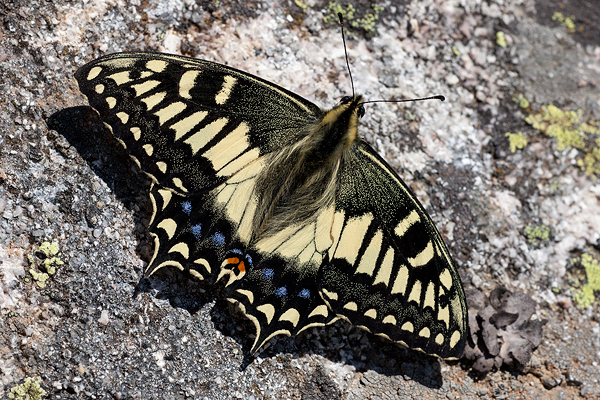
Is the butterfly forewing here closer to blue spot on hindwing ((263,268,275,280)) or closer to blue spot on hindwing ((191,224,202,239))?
blue spot on hindwing ((191,224,202,239))

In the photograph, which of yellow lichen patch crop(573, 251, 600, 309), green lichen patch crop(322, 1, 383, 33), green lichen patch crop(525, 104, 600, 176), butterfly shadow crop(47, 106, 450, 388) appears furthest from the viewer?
green lichen patch crop(525, 104, 600, 176)

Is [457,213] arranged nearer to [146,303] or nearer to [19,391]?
[146,303]

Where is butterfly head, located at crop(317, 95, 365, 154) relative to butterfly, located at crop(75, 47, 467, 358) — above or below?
above

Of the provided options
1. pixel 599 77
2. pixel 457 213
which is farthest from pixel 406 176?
pixel 599 77

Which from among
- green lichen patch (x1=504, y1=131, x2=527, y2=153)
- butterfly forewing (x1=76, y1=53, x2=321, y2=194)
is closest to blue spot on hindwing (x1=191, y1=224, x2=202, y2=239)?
butterfly forewing (x1=76, y1=53, x2=321, y2=194)

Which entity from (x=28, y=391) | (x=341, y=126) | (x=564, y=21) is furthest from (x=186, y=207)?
(x=564, y=21)

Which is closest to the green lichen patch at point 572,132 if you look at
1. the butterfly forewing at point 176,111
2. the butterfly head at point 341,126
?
the butterfly head at point 341,126

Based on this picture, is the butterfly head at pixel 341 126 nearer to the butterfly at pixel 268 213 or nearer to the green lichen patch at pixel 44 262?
the butterfly at pixel 268 213
